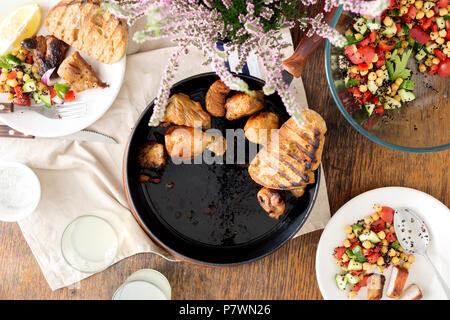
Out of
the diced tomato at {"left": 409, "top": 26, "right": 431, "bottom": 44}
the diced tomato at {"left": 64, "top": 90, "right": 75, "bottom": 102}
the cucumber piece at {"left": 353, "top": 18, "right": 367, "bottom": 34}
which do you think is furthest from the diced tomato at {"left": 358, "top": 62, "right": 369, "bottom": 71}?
the diced tomato at {"left": 64, "top": 90, "right": 75, "bottom": 102}

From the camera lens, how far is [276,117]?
156 cm

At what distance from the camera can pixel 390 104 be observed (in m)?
1.56

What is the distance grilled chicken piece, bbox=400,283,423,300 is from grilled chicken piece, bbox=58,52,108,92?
149cm

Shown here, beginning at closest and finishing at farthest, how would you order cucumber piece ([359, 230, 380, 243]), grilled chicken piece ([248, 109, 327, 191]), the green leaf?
grilled chicken piece ([248, 109, 327, 191]), the green leaf, cucumber piece ([359, 230, 380, 243])

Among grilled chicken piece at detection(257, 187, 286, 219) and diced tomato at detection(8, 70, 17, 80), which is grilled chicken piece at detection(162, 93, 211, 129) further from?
diced tomato at detection(8, 70, 17, 80)

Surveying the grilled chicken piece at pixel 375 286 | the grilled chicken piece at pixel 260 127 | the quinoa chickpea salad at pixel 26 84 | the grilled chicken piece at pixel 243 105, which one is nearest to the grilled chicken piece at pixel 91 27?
the quinoa chickpea salad at pixel 26 84

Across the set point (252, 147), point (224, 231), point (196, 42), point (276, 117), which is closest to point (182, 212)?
point (224, 231)

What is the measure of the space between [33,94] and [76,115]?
0.64ft

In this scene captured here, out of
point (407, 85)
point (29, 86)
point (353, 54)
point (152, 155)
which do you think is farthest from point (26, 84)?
point (407, 85)

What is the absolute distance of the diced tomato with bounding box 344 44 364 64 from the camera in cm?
152

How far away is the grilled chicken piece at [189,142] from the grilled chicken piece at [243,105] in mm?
105

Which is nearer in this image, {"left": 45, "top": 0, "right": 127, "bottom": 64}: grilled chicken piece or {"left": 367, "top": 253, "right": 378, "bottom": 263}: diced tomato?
{"left": 45, "top": 0, "right": 127, "bottom": 64}: grilled chicken piece
